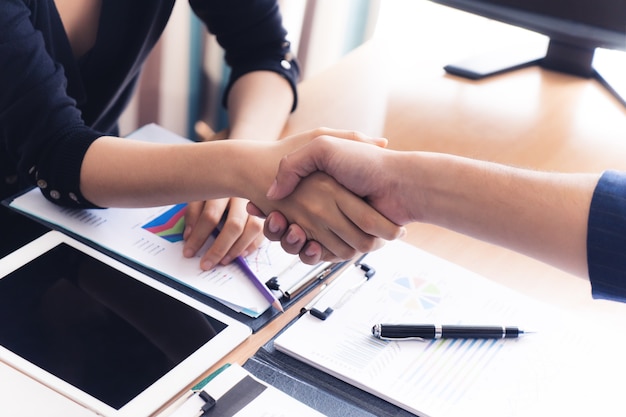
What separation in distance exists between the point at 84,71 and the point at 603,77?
104 centimetres

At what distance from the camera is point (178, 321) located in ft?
2.64

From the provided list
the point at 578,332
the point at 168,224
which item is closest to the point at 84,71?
the point at 168,224

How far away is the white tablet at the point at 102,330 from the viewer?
0.71 meters

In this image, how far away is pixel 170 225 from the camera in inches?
38.9

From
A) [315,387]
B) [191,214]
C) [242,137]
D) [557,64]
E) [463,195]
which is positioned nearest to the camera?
[315,387]

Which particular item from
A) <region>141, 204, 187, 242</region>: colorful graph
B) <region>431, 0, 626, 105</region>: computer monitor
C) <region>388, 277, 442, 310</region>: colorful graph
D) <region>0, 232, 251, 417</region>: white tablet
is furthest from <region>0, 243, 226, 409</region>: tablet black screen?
<region>431, 0, 626, 105</region>: computer monitor

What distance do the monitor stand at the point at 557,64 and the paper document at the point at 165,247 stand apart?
2.45 ft

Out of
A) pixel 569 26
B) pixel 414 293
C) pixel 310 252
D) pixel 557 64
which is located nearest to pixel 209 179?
pixel 310 252

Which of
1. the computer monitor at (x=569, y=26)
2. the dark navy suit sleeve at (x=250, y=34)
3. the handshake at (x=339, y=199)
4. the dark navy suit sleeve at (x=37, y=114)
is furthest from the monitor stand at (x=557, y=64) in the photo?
the dark navy suit sleeve at (x=37, y=114)

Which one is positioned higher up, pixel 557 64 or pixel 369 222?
pixel 557 64

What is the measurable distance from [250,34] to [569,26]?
60 centimetres

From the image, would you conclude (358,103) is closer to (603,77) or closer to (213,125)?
(603,77)

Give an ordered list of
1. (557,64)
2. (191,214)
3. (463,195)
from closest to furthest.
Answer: (463,195), (191,214), (557,64)

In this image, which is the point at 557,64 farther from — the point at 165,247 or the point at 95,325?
the point at 95,325
